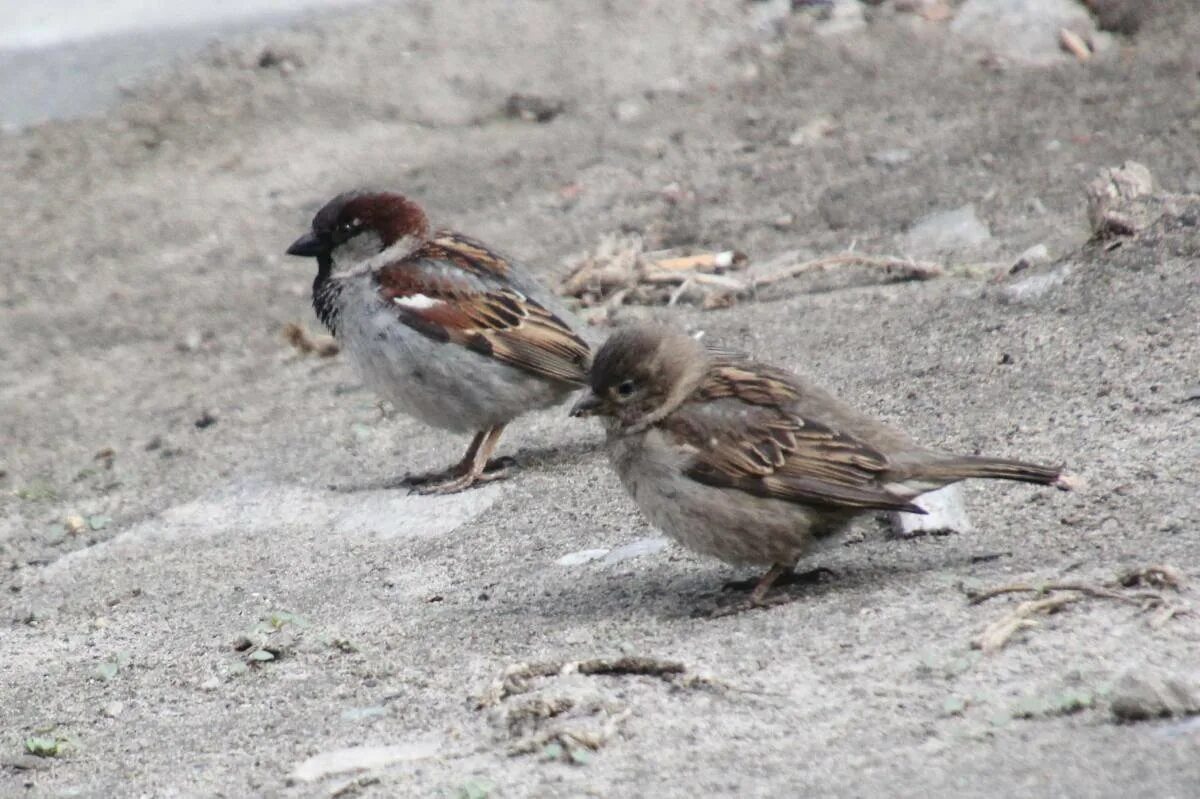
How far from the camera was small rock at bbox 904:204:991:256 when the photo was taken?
7.92 meters

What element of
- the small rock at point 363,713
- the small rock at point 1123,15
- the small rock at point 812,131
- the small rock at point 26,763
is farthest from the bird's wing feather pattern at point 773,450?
the small rock at point 1123,15

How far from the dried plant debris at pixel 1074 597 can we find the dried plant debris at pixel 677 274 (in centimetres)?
340

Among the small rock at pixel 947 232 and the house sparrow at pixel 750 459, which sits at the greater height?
the house sparrow at pixel 750 459

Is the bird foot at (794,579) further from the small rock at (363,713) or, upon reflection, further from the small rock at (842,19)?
the small rock at (842,19)

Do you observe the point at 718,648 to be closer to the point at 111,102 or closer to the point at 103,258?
the point at 103,258

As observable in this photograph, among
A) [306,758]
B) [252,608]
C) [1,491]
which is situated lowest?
[1,491]

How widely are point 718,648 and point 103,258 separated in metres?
6.29

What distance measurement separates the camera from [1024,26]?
34.3ft

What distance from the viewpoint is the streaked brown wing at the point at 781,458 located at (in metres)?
4.80

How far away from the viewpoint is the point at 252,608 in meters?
5.59

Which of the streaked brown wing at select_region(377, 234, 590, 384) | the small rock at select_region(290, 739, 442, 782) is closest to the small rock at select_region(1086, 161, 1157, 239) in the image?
the streaked brown wing at select_region(377, 234, 590, 384)

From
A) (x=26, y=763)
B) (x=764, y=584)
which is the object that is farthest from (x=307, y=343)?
(x=26, y=763)

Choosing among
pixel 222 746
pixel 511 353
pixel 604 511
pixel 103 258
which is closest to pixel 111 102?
pixel 103 258

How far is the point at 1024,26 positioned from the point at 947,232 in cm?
292
